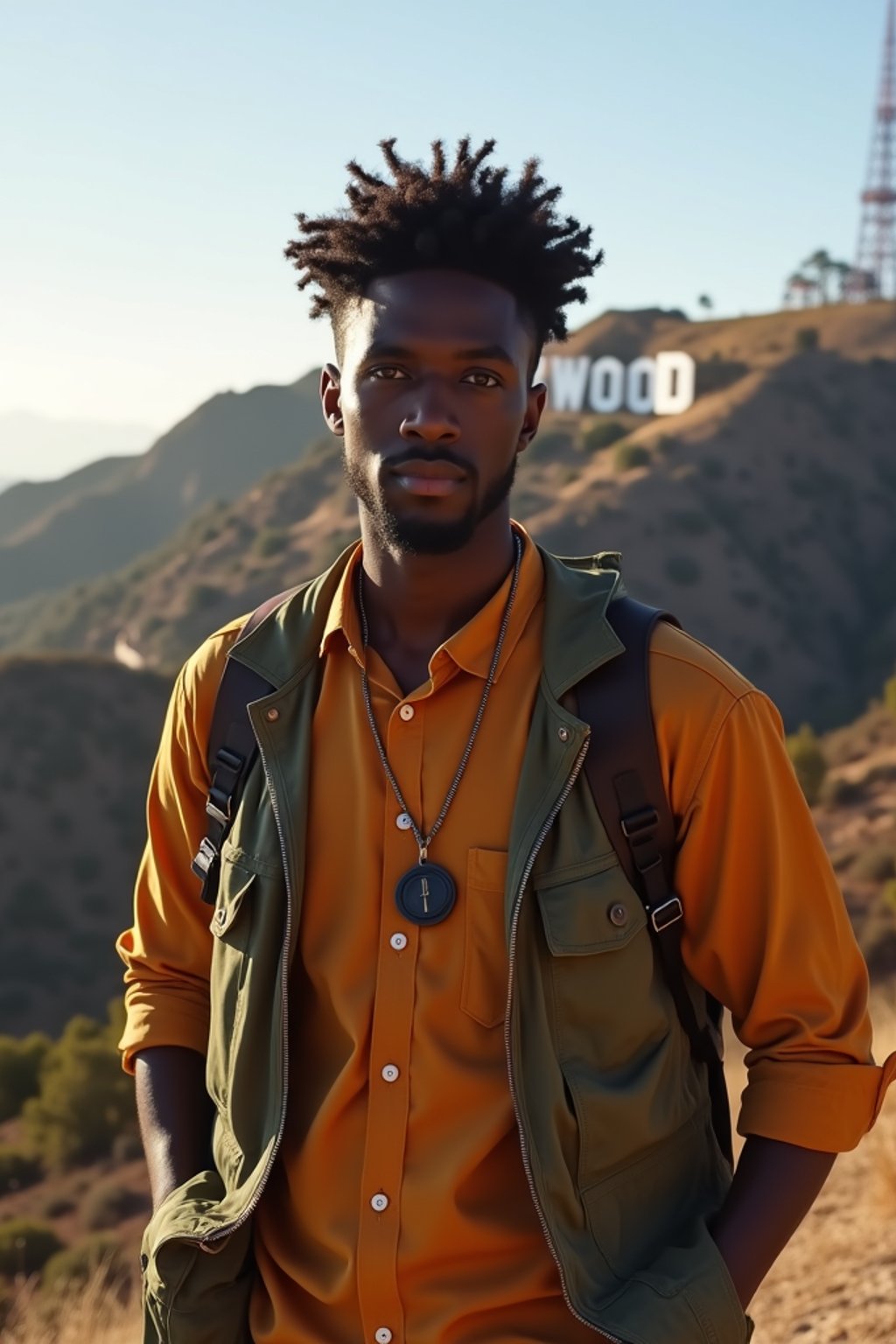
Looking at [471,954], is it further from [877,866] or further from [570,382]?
[570,382]

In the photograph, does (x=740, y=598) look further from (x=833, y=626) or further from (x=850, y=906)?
(x=850, y=906)

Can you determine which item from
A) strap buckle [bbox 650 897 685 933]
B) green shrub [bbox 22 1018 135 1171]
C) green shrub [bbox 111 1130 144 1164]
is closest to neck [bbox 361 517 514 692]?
strap buckle [bbox 650 897 685 933]

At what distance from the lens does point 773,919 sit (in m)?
2.29

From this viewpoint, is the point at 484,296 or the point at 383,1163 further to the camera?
the point at 484,296

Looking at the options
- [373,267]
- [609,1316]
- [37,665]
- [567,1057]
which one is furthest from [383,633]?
[37,665]

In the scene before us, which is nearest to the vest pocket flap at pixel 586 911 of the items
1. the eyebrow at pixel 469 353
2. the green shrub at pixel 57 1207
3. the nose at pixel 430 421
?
the nose at pixel 430 421

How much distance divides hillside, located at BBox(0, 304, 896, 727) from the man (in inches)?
1954

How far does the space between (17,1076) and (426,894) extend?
27.3 metres

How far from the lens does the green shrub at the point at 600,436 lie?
6938 cm

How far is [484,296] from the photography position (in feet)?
8.40

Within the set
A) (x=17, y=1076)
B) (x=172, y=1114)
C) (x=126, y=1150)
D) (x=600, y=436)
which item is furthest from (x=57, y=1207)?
(x=600, y=436)

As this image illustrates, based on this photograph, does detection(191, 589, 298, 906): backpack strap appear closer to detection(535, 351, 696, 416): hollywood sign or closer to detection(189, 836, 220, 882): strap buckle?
detection(189, 836, 220, 882): strap buckle

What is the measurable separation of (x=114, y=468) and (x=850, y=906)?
11482 centimetres

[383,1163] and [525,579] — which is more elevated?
[525,579]
